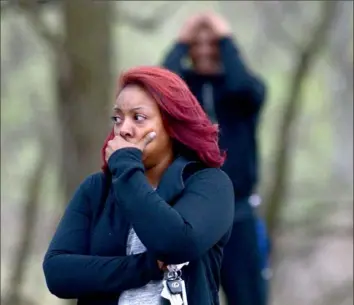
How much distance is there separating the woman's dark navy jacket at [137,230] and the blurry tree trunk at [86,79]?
2.83 meters

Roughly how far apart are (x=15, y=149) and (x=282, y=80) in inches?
126

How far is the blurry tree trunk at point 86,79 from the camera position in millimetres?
6152

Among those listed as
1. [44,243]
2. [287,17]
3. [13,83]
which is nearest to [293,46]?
[287,17]

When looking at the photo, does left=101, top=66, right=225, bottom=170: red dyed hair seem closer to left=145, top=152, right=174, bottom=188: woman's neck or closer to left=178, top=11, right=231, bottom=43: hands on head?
left=145, top=152, right=174, bottom=188: woman's neck

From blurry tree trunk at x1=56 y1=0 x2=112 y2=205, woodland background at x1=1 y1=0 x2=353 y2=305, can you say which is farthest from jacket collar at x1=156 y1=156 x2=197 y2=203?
blurry tree trunk at x1=56 y1=0 x2=112 y2=205

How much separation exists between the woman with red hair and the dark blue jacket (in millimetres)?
1935

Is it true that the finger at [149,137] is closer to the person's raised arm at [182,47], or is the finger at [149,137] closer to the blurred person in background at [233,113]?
the blurred person in background at [233,113]

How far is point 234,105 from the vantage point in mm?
5410

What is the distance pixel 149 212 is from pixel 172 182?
0.22 m

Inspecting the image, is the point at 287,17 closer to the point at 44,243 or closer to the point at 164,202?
the point at 44,243

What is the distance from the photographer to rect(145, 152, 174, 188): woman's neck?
332cm

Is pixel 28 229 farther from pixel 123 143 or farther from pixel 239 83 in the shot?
pixel 123 143

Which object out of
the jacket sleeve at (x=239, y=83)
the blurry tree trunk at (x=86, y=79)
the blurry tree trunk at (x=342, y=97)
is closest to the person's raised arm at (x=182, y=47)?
the jacket sleeve at (x=239, y=83)

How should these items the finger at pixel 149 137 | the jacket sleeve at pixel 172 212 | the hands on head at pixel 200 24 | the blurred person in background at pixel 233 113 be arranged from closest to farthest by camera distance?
the jacket sleeve at pixel 172 212
the finger at pixel 149 137
the blurred person in background at pixel 233 113
the hands on head at pixel 200 24
